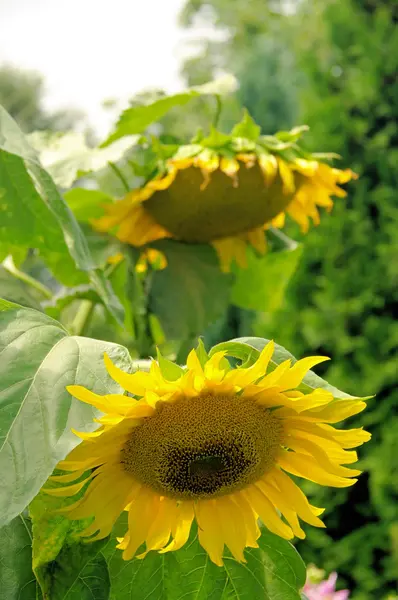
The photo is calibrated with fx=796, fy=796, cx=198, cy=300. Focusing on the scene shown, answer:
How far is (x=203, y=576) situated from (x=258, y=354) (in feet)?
0.48

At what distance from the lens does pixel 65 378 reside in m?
0.38

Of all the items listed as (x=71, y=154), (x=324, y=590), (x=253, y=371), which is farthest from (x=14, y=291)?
(x=324, y=590)

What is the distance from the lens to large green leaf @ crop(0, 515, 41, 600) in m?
0.41

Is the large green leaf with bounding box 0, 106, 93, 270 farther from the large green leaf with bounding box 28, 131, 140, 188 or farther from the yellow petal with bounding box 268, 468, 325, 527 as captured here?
the yellow petal with bounding box 268, 468, 325, 527

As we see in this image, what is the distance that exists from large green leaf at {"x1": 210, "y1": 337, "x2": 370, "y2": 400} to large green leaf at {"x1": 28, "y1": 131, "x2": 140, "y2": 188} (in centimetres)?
30

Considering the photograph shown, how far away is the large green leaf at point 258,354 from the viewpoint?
0.41 m

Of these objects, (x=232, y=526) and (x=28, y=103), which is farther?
(x=28, y=103)

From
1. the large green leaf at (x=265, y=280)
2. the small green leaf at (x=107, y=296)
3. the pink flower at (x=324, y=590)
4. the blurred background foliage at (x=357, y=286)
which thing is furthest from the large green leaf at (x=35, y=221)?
the blurred background foliage at (x=357, y=286)

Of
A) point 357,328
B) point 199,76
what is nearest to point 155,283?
point 357,328

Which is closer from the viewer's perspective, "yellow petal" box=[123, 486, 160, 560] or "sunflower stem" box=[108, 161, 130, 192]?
"yellow petal" box=[123, 486, 160, 560]

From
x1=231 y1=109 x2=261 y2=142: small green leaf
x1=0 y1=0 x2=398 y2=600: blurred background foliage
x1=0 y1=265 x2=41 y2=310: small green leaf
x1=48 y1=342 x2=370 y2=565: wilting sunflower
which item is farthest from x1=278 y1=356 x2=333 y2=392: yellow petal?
x1=0 y1=0 x2=398 y2=600: blurred background foliage

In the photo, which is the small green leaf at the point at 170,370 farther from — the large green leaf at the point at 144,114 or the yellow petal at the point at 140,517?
the large green leaf at the point at 144,114

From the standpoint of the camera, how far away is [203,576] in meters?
0.46

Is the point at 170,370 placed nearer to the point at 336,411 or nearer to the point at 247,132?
the point at 336,411
